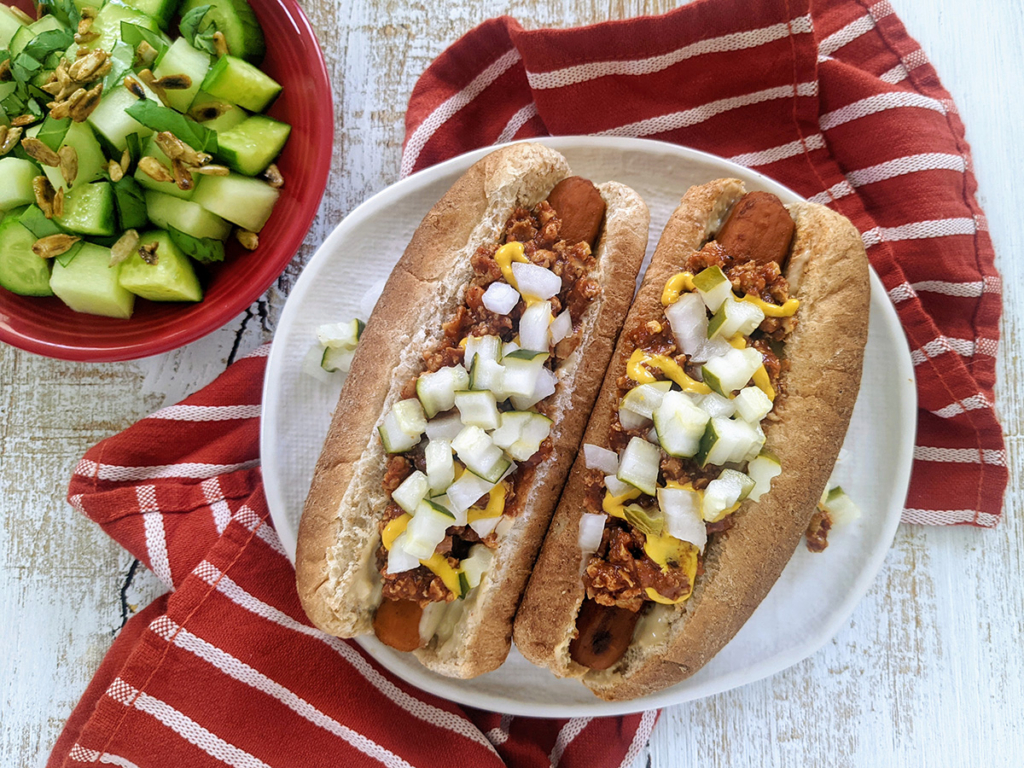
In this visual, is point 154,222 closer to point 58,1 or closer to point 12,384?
point 58,1

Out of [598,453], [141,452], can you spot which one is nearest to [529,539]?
[598,453]

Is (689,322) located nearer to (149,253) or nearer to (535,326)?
(535,326)

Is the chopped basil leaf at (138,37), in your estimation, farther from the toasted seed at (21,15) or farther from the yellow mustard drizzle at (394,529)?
the yellow mustard drizzle at (394,529)

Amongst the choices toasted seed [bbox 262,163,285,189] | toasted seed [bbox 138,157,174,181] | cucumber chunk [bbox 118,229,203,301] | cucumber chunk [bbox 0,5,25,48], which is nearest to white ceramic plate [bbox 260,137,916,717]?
toasted seed [bbox 262,163,285,189]

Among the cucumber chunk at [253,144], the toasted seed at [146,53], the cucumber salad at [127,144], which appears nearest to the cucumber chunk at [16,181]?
the cucumber salad at [127,144]

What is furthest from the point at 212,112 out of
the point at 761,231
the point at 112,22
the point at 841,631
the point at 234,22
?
the point at 841,631
